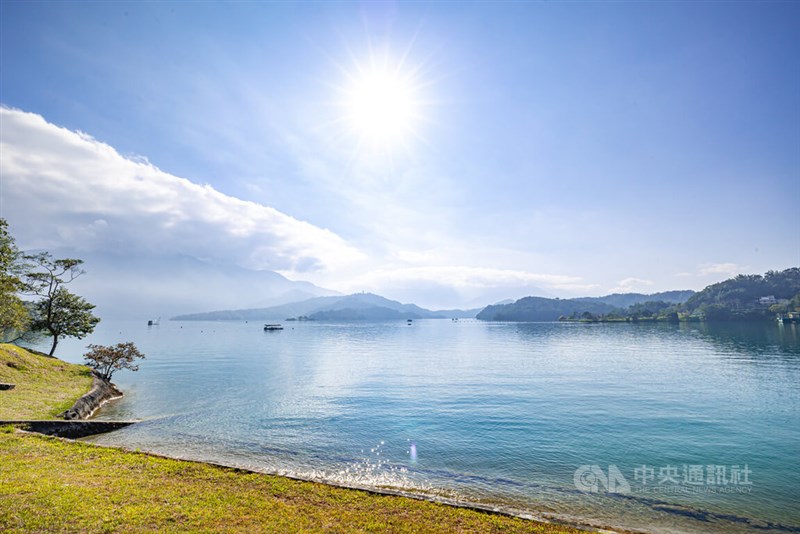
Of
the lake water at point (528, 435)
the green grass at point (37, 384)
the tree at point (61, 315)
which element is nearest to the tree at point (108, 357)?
the green grass at point (37, 384)

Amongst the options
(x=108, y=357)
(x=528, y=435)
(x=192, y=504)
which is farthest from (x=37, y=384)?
(x=528, y=435)

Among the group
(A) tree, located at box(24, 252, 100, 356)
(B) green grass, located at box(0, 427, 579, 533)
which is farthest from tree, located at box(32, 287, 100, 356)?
(B) green grass, located at box(0, 427, 579, 533)

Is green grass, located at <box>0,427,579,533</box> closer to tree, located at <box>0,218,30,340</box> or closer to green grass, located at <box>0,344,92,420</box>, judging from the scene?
green grass, located at <box>0,344,92,420</box>

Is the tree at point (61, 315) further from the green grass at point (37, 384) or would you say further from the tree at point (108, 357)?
the green grass at point (37, 384)

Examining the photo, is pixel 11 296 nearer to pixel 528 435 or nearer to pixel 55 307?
pixel 55 307

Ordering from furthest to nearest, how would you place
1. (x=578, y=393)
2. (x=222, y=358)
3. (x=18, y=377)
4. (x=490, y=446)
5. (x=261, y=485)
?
(x=222, y=358)
(x=578, y=393)
(x=18, y=377)
(x=490, y=446)
(x=261, y=485)

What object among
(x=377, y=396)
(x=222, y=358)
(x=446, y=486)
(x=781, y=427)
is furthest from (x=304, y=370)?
(x=781, y=427)

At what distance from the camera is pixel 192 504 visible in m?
11.4

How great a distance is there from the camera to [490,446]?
73.4 feet

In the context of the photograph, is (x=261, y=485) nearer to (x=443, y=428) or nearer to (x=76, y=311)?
(x=443, y=428)

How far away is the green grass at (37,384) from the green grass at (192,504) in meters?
12.3

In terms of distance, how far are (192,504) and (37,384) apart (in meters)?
32.1

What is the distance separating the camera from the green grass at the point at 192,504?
33.1ft

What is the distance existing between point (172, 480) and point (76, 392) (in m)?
27.2
